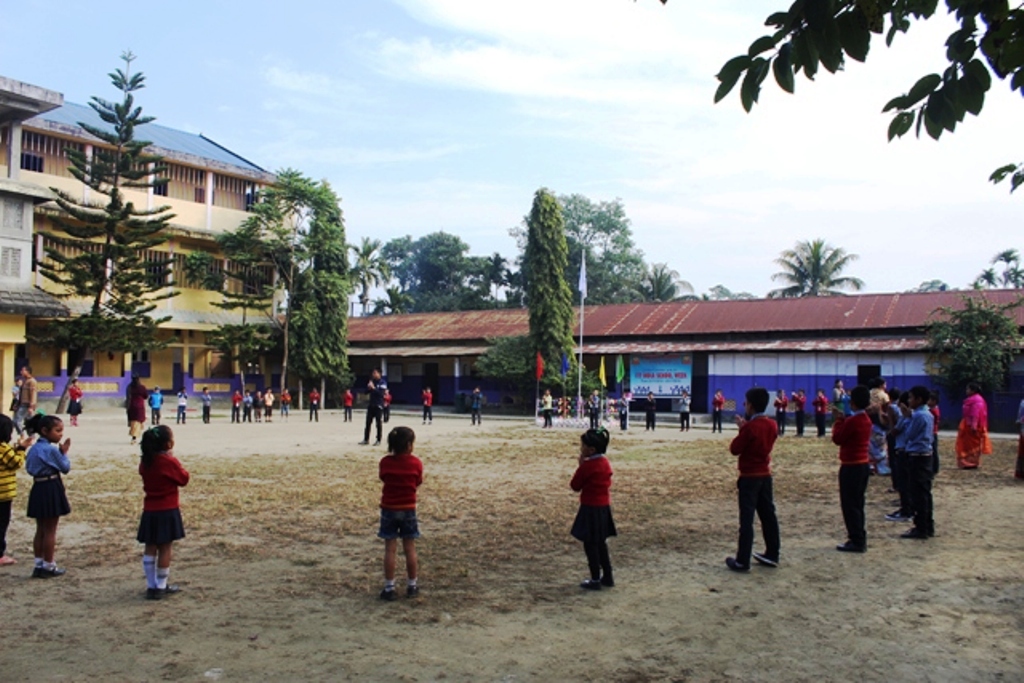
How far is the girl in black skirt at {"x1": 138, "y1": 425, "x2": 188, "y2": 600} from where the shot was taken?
571 cm

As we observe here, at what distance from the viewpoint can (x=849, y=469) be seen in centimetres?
720

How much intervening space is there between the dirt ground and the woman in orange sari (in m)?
2.87

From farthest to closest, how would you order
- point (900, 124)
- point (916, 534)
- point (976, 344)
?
point (976, 344) → point (916, 534) → point (900, 124)

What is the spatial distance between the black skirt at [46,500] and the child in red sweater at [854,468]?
6.35 m

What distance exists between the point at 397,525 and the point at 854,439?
13.3 feet

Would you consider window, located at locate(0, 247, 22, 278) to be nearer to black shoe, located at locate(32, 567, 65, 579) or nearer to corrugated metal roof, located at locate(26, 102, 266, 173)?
corrugated metal roof, located at locate(26, 102, 266, 173)

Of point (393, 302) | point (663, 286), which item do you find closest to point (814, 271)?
point (663, 286)

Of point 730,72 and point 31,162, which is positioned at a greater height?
point 31,162

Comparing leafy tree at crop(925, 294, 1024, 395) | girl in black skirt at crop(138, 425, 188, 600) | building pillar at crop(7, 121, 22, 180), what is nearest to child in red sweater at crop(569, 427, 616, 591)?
girl in black skirt at crop(138, 425, 188, 600)

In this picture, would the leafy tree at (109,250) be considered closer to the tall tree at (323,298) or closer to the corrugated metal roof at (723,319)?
the tall tree at (323,298)

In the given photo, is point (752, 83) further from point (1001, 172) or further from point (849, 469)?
point (849, 469)

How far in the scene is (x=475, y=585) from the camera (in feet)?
20.0

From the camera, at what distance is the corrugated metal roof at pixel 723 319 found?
29359 mm

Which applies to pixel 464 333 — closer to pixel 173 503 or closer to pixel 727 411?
pixel 727 411
